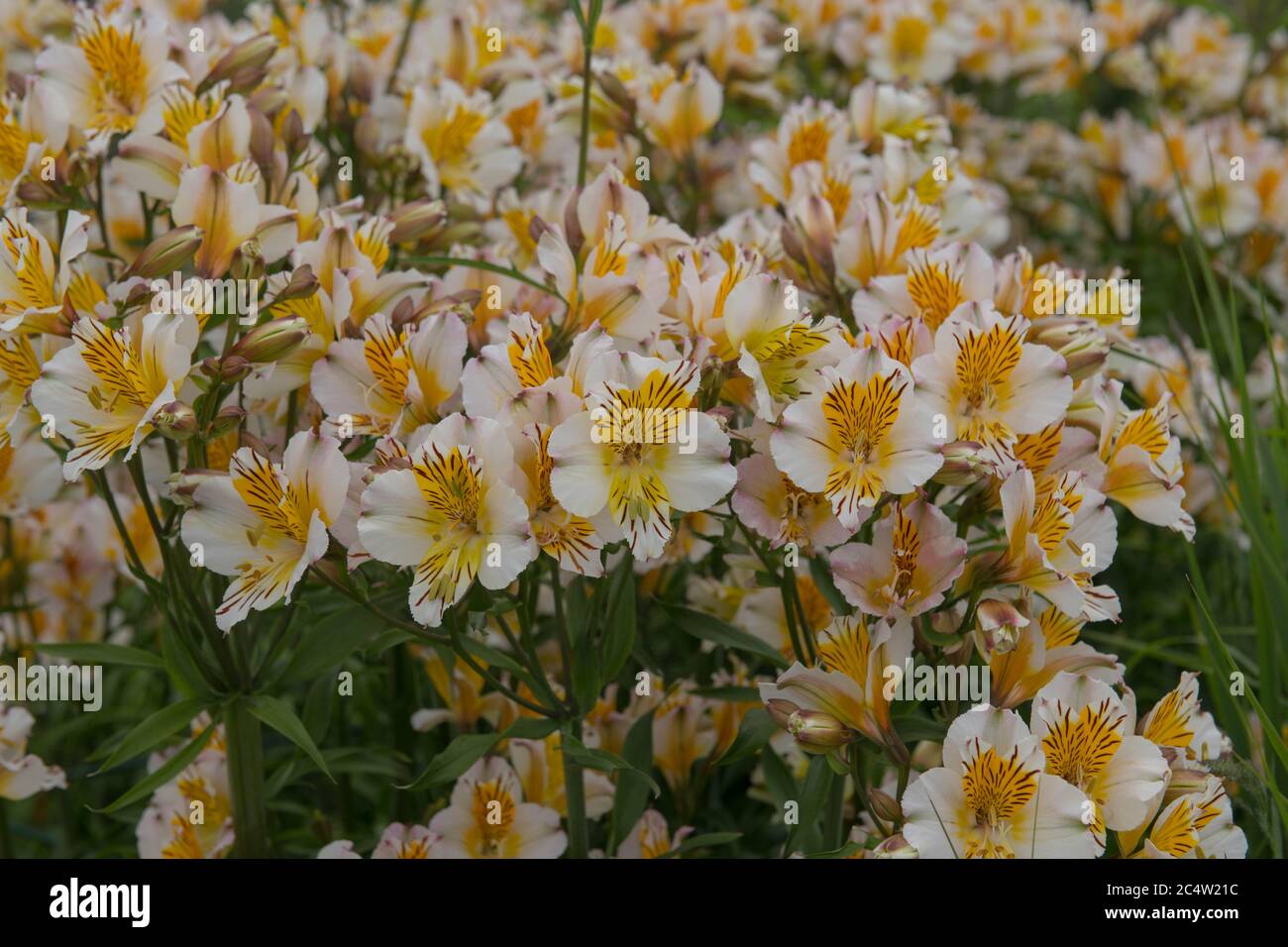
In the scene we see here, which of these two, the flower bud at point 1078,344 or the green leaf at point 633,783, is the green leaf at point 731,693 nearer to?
the green leaf at point 633,783

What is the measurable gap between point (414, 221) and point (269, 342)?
44 centimetres

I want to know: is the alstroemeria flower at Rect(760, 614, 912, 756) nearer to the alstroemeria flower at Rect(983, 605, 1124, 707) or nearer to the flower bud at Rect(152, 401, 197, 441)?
the alstroemeria flower at Rect(983, 605, 1124, 707)

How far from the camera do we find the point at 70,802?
8.40 ft

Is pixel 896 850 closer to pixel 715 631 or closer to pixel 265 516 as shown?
pixel 715 631

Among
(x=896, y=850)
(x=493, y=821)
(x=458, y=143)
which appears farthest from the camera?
(x=458, y=143)

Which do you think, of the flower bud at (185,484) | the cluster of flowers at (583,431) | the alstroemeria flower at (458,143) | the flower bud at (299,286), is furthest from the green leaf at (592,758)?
the alstroemeria flower at (458,143)

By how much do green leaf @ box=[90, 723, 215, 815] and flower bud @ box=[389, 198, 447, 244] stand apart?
726mm

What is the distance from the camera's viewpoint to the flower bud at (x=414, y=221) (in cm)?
195

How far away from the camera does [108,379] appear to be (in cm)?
156

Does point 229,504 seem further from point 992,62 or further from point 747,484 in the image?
point 992,62

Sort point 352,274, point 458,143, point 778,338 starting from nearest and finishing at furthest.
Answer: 1. point 778,338
2. point 352,274
3. point 458,143

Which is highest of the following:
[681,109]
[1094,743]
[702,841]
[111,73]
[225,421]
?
[681,109]

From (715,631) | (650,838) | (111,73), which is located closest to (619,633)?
(715,631)

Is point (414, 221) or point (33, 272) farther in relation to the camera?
point (414, 221)
